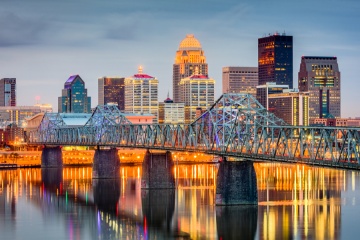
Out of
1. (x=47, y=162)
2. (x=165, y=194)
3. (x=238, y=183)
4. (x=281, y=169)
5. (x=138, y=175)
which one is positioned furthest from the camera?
(x=47, y=162)

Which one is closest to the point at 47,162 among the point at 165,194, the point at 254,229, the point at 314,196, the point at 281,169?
the point at 281,169

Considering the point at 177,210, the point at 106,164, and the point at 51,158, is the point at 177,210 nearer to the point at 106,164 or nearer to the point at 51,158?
the point at 106,164

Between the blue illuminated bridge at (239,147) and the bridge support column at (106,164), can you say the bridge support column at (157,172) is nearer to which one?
the blue illuminated bridge at (239,147)

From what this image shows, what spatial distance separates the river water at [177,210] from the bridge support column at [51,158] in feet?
112

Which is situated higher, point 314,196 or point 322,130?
point 322,130

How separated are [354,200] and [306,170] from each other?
187ft

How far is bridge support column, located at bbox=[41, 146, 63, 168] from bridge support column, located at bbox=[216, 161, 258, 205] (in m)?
88.8

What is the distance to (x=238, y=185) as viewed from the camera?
11019 cm

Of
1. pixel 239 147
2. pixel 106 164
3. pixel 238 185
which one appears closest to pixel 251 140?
pixel 239 147

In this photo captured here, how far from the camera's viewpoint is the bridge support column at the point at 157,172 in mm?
136000

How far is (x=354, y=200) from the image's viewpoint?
390ft

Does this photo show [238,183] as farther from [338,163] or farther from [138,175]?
[138,175]

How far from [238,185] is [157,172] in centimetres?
2806

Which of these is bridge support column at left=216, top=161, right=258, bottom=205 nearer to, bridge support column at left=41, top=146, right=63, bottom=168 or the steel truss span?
the steel truss span
